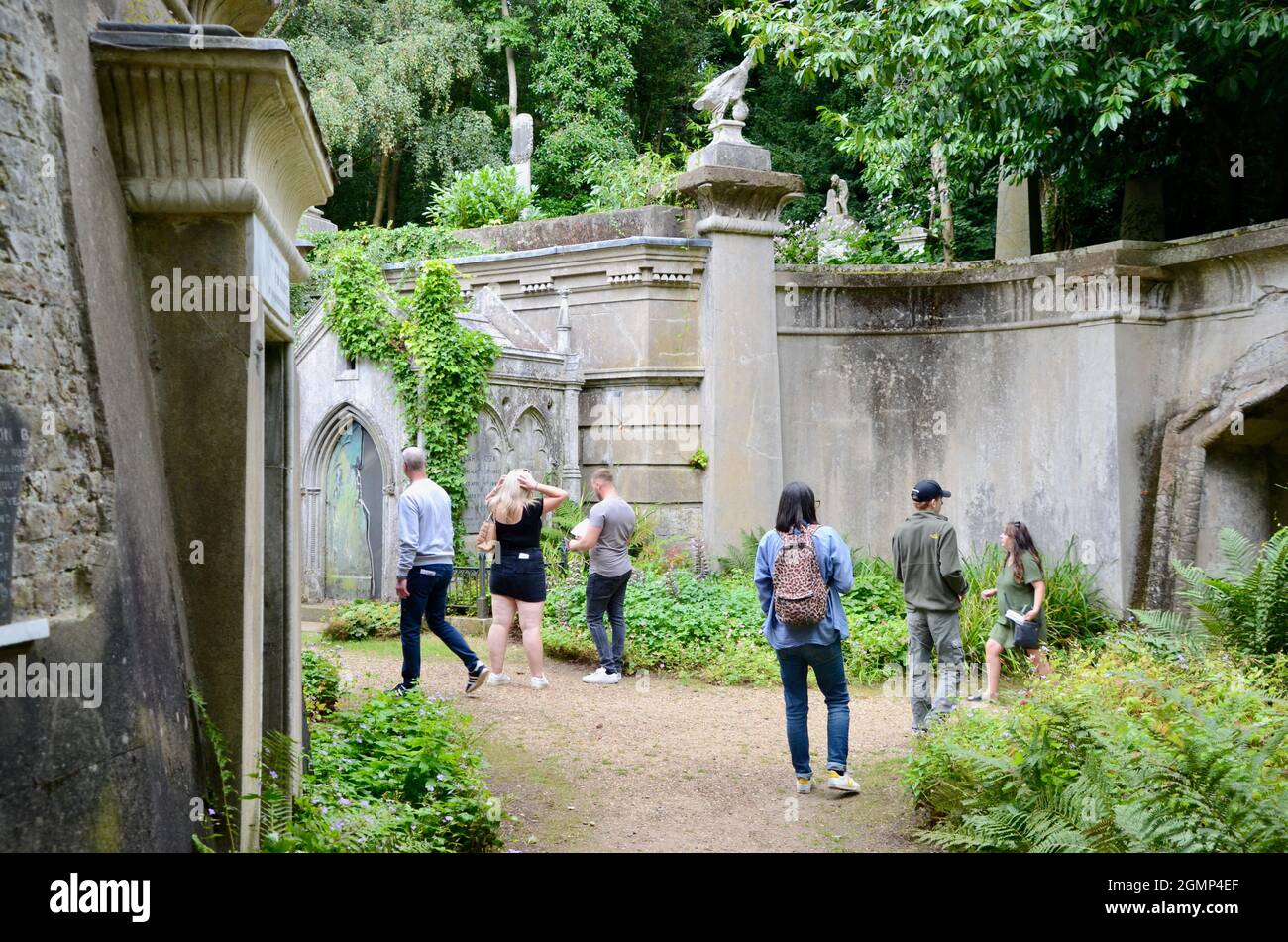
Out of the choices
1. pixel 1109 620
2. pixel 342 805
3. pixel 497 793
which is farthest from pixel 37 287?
pixel 1109 620

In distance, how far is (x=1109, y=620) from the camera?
467 inches

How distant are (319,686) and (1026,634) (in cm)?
564

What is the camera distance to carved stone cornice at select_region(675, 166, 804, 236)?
13.6m

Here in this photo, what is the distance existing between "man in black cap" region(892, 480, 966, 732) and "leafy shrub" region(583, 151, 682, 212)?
7232mm

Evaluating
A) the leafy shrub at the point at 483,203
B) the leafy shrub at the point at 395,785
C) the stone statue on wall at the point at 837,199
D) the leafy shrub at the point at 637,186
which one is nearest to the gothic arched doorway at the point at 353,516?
the leafy shrub at the point at 637,186

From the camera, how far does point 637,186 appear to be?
49.8 ft

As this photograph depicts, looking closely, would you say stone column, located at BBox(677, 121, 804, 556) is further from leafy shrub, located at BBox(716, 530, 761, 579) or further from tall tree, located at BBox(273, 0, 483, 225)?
tall tree, located at BBox(273, 0, 483, 225)

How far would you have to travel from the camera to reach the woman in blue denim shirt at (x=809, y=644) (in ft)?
23.5

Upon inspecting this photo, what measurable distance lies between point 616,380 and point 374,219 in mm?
15947

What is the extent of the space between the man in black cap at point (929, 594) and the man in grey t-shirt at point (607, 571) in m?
3.08

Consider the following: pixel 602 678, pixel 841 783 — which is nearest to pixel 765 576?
pixel 841 783

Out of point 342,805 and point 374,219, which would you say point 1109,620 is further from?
point 374,219

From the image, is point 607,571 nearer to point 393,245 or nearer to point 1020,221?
point 1020,221

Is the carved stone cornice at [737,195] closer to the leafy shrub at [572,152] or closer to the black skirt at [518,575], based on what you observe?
the black skirt at [518,575]
